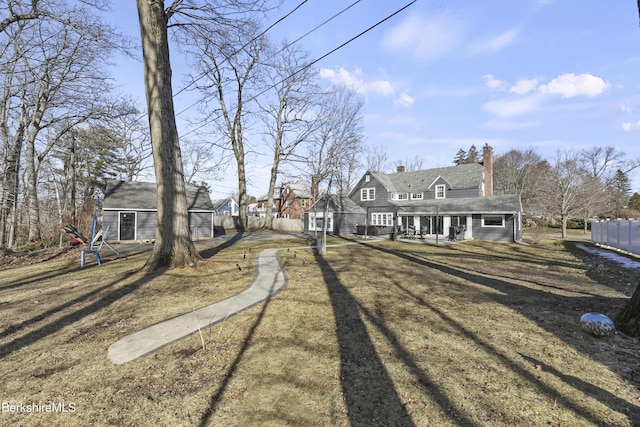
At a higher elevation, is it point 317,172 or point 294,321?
point 317,172

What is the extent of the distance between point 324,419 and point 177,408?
158cm

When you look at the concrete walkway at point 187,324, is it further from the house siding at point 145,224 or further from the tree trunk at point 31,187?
the tree trunk at point 31,187

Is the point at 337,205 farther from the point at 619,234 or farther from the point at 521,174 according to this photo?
the point at 521,174

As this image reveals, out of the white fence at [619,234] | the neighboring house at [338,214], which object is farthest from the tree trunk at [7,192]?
the white fence at [619,234]

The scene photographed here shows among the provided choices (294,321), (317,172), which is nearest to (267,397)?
(294,321)

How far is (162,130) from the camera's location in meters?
9.40

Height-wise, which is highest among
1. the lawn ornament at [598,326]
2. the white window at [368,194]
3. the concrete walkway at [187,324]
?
the white window at [368,194]

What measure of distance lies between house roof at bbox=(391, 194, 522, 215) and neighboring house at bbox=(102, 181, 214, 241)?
730 inches

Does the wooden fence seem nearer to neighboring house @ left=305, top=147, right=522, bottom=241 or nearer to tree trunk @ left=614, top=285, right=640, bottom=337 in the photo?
neighboring house @ left=305, top=147, right=522, bottom=241

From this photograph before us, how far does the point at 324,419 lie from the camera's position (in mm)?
2965

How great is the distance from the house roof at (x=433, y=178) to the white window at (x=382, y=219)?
5.51 metres

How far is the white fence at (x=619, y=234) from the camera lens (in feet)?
53.8

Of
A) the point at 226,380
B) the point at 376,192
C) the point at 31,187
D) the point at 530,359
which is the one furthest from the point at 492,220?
the point at 31,187

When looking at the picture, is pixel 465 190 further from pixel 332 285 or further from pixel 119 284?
pixel 119 284
